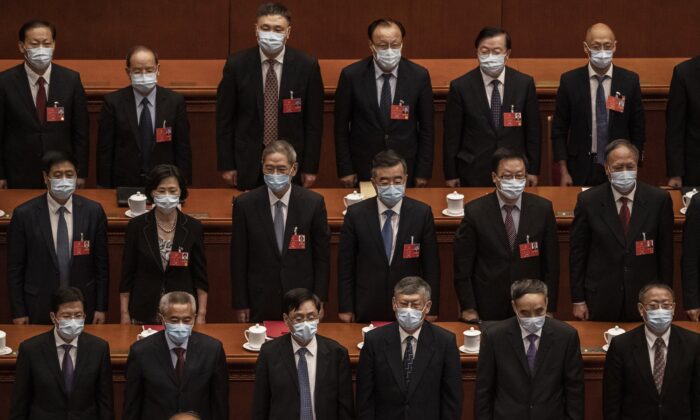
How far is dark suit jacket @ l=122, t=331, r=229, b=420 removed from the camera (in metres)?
6.64

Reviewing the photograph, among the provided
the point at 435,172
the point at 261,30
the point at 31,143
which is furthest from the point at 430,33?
the point at 31,143

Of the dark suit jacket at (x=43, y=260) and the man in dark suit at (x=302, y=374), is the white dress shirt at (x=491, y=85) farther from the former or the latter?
the dark suit jacket at (x=43, y=260)

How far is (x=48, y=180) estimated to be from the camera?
7.36m

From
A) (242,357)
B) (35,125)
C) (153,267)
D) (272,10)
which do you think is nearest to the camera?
(242,357)

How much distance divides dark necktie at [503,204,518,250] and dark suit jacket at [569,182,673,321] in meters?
0.27

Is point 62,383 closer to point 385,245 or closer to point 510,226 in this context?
point 385,245

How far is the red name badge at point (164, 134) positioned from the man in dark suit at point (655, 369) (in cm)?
236

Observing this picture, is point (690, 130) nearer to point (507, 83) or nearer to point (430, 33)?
point (507, 83)

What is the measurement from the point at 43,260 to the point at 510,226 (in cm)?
197

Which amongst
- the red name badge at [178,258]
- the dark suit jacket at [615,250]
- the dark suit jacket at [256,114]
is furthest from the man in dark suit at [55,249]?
the dark suit jacket at [615,250]

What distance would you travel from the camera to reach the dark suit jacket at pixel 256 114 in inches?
314

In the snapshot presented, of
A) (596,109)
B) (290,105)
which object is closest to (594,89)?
(596,109)

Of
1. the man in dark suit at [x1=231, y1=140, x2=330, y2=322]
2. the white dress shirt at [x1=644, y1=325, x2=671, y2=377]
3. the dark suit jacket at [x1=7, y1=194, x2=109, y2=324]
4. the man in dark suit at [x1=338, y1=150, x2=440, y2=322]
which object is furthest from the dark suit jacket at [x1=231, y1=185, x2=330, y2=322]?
the white dress shirt at [x1=644, y1=325, x2=671, y2=377]

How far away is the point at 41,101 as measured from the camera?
8039mm
